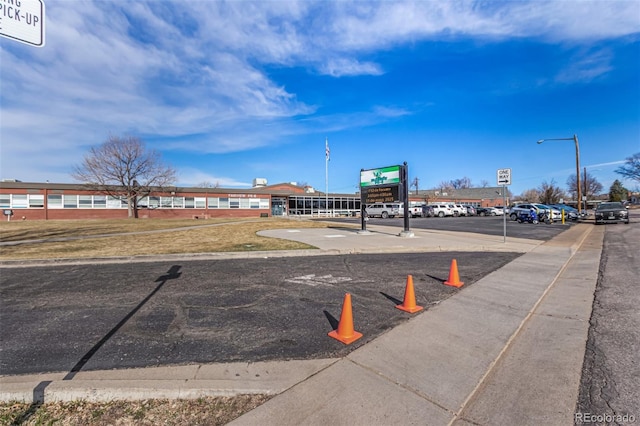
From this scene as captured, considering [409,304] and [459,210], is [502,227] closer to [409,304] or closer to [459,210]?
[409,304]

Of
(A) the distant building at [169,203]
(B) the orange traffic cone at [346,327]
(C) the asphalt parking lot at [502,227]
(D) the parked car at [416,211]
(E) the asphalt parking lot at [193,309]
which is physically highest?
(A) the distant building at [169,203]

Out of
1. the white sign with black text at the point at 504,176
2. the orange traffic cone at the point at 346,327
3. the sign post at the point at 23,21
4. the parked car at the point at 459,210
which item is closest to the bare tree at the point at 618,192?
the parked car at the point at 459,210

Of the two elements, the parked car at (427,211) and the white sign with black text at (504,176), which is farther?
the parked car at (427,211)

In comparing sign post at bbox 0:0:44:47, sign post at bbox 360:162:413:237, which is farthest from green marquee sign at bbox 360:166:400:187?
sign post at bbox 0:0:44:47

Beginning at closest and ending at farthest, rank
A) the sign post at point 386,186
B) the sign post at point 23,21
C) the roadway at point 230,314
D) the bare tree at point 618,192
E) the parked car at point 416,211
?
the sign post at point 23,21 → the roadway at point 230,314 → the sign post at point 386,186 → the parked car at point 416,211 → the bare tree at point 618,192

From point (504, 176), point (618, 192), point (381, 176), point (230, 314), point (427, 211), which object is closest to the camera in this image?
point (230, 314)

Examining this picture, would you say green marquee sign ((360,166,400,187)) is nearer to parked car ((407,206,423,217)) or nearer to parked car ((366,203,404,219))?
parked car ((366,203,404,219))

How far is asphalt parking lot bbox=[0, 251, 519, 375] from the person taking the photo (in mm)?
3506

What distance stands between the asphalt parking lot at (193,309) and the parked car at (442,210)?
4015 cm

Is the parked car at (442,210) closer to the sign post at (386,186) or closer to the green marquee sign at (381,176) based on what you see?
the sign post at (386,186)

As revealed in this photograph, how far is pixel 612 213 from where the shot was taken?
2506 cm

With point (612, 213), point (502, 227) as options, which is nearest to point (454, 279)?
point (502, 227)

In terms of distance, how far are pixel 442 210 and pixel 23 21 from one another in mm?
49099

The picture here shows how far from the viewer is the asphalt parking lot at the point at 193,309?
3.51 metres
